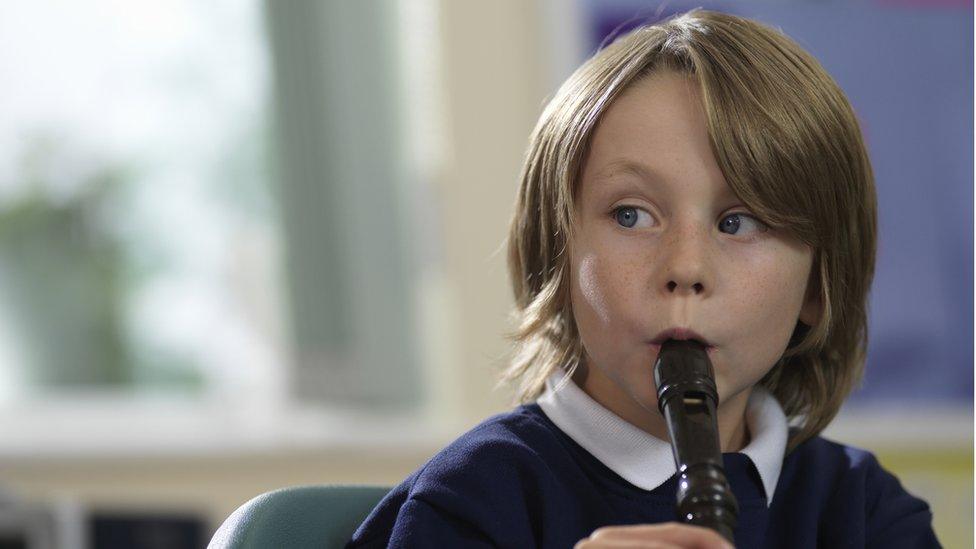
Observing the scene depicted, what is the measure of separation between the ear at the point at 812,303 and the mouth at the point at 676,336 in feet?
0.50

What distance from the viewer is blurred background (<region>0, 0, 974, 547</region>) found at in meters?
2.60

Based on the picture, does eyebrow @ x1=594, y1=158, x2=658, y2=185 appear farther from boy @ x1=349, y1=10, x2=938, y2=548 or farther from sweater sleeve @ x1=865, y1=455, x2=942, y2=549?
sweater sleeve @ x1=865, y1=455, x2=942, y2=549

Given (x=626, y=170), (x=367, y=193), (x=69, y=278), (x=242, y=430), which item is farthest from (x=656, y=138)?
(x=69, y=278)

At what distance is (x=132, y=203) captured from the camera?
2828mm

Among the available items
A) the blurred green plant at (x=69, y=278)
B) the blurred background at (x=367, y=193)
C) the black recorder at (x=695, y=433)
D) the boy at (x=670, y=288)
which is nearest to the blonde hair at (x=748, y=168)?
the boy at (x=670, y=288)

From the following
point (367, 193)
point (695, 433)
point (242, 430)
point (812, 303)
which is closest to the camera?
point (695, 433)

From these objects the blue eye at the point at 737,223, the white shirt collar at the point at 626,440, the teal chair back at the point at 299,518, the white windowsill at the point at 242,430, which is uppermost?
the blue eye at the point at 737,223

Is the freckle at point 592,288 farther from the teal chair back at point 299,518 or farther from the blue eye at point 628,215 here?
the teal chair back at point 299,518

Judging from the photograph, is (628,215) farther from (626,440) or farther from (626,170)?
(626,440)

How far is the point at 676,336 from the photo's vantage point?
876 millimetres

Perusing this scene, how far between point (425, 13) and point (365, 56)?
154 millimetres

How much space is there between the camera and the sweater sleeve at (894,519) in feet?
3.37

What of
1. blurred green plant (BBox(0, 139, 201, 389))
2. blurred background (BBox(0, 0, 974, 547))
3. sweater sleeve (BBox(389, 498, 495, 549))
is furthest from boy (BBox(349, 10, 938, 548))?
blurred green plant (BBox(0, 139, 201, 389))

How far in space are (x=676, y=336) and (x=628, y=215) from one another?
9 cm
